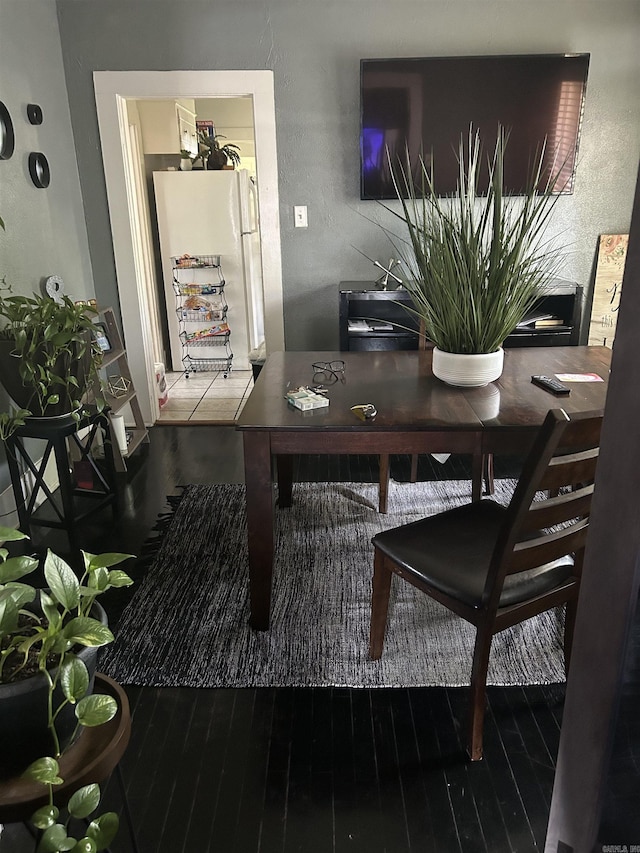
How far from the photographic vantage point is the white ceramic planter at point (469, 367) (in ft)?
6.53

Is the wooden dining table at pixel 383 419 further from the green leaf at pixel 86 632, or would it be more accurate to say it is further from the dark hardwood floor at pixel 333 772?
the green leaf at pixel 86 632

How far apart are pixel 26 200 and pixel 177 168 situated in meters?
2.43

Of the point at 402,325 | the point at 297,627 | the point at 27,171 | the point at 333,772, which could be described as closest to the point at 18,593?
the point at 333,772

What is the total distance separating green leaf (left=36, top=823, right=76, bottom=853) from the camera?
2.47 feet

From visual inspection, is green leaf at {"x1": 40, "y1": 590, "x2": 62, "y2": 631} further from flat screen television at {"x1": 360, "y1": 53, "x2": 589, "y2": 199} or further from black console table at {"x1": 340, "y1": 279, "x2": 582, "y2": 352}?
flat screen television at {"x1": 360, "y1": 53, "x2": 589, "y2": 199}

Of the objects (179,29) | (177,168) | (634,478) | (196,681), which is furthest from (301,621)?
(177,168)

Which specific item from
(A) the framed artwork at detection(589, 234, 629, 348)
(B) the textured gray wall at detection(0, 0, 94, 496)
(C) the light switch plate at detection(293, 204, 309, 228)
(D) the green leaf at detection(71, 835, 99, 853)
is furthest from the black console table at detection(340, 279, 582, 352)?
(D) the green leaf at detection(71, 835, 99, 853)

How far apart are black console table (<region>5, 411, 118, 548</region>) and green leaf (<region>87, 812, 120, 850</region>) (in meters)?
1.67

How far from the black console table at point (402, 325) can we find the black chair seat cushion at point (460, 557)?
182cm

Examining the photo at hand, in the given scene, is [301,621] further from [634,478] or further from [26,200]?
[26,200]

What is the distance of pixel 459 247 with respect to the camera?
1.82 metres

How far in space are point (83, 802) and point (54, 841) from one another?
0.05 meters

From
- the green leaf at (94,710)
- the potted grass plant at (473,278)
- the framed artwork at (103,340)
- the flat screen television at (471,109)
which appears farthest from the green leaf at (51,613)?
the flat screen television at (471,109)

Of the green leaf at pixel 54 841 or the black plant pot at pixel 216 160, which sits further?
the black plant pot at pixel 216 160
